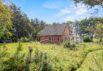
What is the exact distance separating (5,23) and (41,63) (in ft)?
11.6

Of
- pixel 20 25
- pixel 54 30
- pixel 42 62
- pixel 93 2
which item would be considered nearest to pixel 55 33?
pixel 54 30

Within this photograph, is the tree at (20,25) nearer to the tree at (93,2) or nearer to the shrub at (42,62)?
the shrub at (42,62)

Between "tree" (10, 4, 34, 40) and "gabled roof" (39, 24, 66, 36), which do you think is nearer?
"tree" (10, 4, 34, 40)

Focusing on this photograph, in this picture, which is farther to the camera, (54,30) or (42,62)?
(54,30)

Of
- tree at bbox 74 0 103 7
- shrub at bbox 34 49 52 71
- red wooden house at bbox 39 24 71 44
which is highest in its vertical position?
tree at bbox 74 0 103 7

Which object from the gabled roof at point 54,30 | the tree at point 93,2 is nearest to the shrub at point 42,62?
the tree at point 93,2

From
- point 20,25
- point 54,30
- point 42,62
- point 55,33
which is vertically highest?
point 20,25

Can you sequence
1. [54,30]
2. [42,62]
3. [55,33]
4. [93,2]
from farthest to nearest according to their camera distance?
[54,30] → [55,33] → [42,62] → [93,2]

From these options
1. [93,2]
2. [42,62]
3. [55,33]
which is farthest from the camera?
[55,33]

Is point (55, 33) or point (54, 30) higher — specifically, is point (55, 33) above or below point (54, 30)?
below

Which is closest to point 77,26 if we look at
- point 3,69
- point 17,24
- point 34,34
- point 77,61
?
point 34,34

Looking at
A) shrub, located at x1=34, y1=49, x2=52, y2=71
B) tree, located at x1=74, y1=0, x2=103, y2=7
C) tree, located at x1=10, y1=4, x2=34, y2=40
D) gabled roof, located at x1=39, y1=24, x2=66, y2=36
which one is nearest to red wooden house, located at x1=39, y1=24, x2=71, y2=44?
gabled roof, located at x1=39, y1=24, x2=66, y2=36

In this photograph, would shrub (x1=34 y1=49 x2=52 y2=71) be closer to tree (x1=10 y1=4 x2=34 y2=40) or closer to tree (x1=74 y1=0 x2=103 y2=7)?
tree (x1=74 y1=0 x2=103 y2=7)

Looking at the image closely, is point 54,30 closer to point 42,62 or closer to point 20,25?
point 20,25
